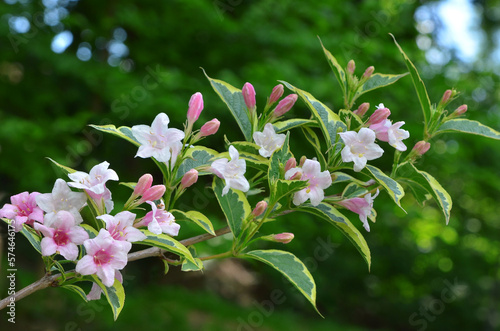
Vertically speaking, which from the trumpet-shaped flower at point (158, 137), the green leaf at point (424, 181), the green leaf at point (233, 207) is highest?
the trumpet-shaped flower at point (158, 137)

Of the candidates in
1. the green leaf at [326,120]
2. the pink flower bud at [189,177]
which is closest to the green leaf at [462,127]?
the green leaf at [326,120]

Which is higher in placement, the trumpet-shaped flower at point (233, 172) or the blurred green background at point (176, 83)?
the trumpet-shaped flower at point (233, 172)

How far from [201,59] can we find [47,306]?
301cm

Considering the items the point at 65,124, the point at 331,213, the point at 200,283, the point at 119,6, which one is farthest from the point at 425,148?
the point at 200,283

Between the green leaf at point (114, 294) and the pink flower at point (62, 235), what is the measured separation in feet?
0.28

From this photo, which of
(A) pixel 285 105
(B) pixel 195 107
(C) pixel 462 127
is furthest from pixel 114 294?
→ (C) pixel 462 127

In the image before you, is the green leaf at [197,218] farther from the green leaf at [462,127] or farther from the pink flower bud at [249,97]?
the green leaf at [462,127]

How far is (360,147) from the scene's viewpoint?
0.90 m

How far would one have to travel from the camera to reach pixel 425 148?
1.01 meters

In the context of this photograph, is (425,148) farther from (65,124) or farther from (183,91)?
(183,91)

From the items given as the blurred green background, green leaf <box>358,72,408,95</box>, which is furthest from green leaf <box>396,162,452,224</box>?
the blurred green background

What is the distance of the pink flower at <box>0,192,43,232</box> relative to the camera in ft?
2.56

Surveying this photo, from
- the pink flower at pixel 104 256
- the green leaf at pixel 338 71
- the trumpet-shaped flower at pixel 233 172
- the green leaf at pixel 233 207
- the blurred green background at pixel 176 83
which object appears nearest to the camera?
the pink flower at pixel 104 256

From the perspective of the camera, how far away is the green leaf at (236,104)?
1037 mm
